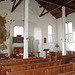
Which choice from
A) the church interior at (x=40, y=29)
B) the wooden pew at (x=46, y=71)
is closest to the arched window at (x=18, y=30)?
the church interior at (x=40, y=29)

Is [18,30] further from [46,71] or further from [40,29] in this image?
[46,71]

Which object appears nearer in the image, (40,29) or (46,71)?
(46,71)

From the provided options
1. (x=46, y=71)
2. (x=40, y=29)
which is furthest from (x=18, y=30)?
(x=46, y=71)

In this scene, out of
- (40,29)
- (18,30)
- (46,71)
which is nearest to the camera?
(46,71)

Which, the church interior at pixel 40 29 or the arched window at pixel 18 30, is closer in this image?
the church interior at pixel 40 29

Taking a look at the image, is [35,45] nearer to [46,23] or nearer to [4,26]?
[46,23]

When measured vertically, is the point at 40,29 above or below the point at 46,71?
above

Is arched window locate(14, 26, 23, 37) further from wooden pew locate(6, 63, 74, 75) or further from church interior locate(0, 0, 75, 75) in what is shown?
wooden pew locate(6, 63, 74, 75)

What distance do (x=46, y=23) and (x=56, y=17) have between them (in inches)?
69.0

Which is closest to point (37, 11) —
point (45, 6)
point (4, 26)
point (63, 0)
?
point (45, 6)

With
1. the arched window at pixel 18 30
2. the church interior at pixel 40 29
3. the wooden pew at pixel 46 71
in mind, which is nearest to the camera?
the wooden pew at pixel 46 71

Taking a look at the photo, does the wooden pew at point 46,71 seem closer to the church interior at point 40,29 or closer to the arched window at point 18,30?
the church interior at point 40,29

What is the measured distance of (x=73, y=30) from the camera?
11688 mm

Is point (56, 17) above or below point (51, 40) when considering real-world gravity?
above
